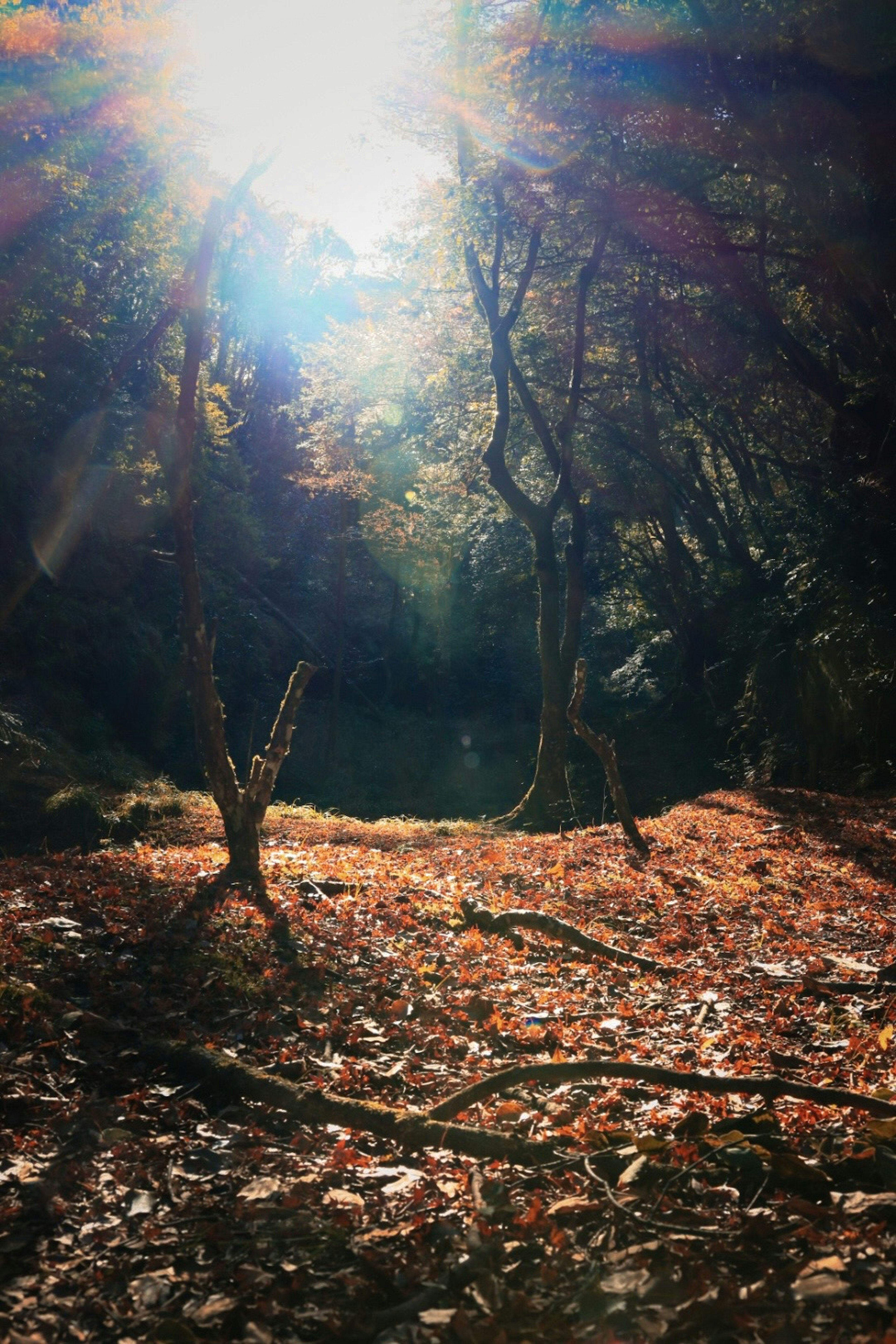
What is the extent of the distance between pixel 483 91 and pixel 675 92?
3.27 m

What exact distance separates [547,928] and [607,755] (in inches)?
223

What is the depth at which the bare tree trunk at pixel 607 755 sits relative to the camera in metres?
12.4

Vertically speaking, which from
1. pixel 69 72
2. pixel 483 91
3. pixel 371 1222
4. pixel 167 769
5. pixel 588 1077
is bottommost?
pixel 371 1222

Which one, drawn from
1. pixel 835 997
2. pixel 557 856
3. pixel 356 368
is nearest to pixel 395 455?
pixel 356 368

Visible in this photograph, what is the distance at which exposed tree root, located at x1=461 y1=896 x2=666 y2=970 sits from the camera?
21.9 ft

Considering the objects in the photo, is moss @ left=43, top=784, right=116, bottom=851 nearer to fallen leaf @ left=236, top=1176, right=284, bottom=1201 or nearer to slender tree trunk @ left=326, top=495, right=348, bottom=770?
fallen leaf @ left=236, top=1176, right=284, bottom=1201

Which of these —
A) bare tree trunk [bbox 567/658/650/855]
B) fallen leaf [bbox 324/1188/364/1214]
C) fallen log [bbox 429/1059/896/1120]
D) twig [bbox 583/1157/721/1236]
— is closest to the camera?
twig [bbox 583/1157/721/1236]

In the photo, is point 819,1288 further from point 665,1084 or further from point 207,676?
point 207,676

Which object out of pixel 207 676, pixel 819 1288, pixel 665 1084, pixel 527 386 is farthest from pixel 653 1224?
pixel 527 386

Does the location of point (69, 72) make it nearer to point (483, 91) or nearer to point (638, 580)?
point (483, 91)

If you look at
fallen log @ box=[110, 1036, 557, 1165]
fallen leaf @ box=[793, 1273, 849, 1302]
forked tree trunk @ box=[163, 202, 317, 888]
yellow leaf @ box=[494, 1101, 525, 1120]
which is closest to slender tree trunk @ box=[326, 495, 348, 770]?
forked tree trunk @ box=[163, 202, 317, 888]

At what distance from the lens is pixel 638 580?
29.0m

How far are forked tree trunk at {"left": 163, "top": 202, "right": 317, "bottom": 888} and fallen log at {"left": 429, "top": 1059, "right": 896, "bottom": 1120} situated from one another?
4289 mm

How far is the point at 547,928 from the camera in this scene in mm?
7074
